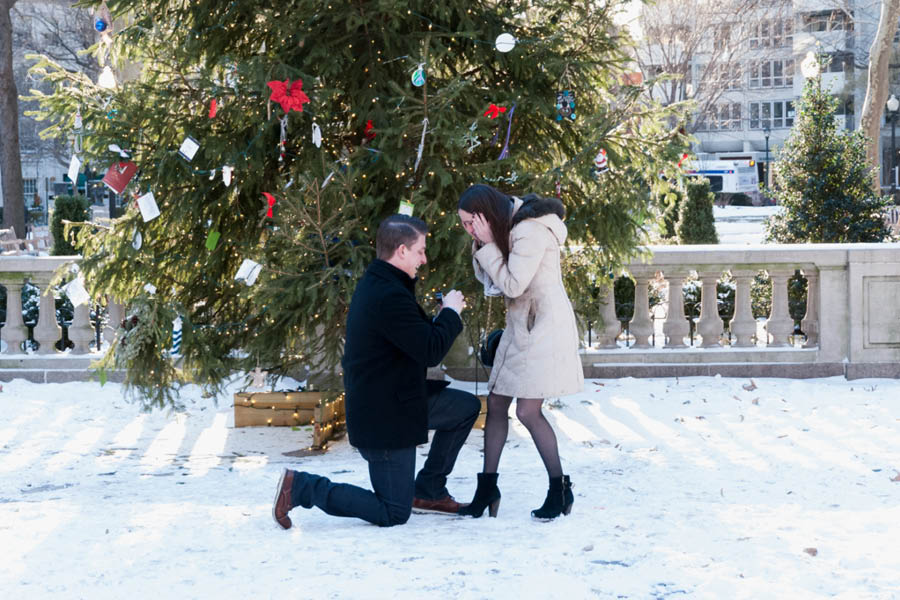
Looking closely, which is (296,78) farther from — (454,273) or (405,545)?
(405,545)

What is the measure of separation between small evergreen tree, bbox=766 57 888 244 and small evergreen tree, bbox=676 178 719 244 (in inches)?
205

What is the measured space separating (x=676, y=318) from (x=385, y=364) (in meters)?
5.23

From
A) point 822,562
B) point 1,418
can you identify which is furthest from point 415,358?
A: point 1,418

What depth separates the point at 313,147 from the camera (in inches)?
300

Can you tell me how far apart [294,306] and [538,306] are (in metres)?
2.32

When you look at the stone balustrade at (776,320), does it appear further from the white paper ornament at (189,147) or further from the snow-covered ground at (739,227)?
the snow-covered ground at (739,227)

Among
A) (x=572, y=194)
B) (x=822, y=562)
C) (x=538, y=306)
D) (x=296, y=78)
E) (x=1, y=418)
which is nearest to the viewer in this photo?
(x=822, y=562)

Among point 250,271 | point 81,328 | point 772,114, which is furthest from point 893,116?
point 250,271

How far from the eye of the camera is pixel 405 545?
5.05 meters

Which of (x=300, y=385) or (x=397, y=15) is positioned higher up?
(x=397, y=15)

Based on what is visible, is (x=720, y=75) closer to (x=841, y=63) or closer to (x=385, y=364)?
(x=841, y=63)

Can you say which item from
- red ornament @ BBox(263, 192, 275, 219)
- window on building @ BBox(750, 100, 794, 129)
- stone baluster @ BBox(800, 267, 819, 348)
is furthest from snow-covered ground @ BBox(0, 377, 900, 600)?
window on building @ BBox(750, 100, 794, 129)

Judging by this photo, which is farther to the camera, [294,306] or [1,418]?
[1,418]

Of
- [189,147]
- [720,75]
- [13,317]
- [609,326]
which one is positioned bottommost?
[609,326]
